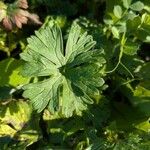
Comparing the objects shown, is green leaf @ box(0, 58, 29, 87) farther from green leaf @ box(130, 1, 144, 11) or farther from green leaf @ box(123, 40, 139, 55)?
green leaf @ box(130, 1, 144, 11)

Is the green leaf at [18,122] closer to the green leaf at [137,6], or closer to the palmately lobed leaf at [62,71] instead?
the palmately lobed leaf at [62,71]

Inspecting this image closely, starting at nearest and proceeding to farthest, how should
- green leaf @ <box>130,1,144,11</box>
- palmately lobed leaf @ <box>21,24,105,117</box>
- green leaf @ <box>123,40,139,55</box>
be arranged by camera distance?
palmately lobed leaf @ <box>21,24,105,117</box> → green leaf @ <box>123,40,139,55</box> → green leaf @ <box>130,1,144,11</box>

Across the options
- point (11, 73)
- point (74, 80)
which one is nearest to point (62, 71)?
point (74, 80)

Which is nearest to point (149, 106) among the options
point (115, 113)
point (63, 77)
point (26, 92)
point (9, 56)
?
point (115, 113)

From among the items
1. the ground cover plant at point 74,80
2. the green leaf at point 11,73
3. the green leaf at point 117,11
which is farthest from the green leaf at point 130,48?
the green leaf at point 11,73

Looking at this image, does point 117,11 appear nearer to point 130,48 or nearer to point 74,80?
point 130,48

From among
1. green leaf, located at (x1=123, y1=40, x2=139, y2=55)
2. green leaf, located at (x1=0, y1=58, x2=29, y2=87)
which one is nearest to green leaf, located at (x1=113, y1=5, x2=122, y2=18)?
green leaf, located at (x1=123, y1=40, x2=139, y2=55)

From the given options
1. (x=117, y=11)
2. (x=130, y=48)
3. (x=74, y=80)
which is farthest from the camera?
(x=117, y=11)
